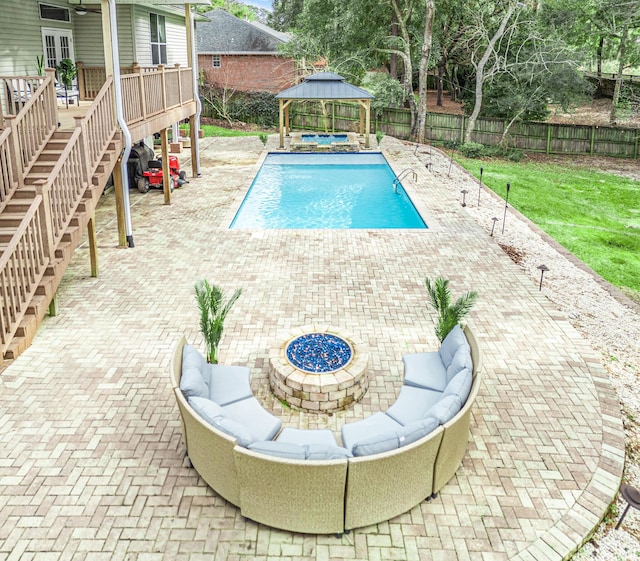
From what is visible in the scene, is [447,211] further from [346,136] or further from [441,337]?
[346,136]

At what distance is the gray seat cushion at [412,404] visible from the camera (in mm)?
5910

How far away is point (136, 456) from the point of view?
19.1 ft

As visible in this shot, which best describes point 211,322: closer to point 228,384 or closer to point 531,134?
point 228,384

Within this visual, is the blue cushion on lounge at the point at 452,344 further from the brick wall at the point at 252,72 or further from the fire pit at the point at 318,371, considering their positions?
the brick wall at the point at 252,72

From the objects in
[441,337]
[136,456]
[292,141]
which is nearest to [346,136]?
[292,141]

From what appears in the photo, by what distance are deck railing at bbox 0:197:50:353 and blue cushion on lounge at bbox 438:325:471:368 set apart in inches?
220

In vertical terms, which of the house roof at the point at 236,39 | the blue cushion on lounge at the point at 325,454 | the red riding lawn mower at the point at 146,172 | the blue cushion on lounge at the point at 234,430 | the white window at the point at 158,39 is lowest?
the blue cushion on lounge at the point at 325,454

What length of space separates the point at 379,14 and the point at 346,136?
22.5 feet

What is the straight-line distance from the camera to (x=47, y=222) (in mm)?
8492

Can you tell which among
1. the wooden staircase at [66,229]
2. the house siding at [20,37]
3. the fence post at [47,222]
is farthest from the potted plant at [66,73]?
the fence post at [47,222]

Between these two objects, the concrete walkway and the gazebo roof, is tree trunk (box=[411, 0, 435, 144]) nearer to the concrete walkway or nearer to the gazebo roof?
the gazebo roof

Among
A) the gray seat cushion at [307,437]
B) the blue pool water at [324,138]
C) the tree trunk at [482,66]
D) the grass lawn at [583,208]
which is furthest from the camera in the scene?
the blue pool water at [324,138]

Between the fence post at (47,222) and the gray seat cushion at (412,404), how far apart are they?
5678 millimetres

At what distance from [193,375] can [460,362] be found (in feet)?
9.24
